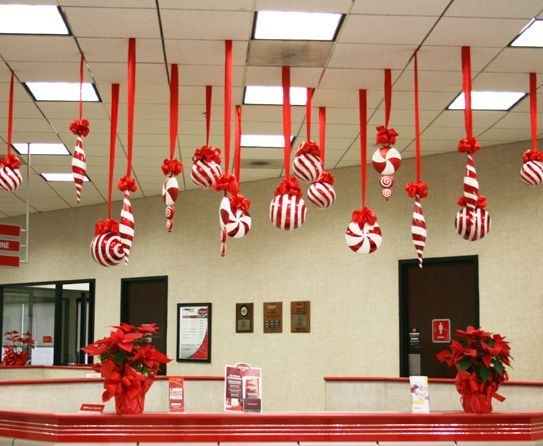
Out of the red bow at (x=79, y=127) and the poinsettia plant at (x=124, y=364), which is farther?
the red bow at (x=79, y=127)

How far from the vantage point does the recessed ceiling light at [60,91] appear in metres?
8.03

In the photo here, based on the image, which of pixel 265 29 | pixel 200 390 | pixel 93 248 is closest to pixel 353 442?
pixel 93 248

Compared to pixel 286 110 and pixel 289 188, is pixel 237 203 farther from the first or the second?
pixel 286 110

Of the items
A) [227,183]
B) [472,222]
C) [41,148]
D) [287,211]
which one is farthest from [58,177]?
[472,222]

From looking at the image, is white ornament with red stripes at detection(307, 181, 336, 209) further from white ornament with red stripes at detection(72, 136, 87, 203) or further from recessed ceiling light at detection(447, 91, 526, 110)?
white ornament with red stripes at detection(72, 136, 87, 203)

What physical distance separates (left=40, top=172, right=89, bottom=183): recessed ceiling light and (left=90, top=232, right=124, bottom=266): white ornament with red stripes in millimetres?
5205

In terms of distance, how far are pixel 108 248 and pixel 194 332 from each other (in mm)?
6001

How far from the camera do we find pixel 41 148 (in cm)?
1054

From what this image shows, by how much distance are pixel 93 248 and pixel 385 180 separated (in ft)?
8.83

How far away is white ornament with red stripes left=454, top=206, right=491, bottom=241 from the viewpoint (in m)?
7.07

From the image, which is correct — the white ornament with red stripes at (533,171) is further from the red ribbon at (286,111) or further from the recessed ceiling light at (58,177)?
the recessed ceiling light at (58,177)

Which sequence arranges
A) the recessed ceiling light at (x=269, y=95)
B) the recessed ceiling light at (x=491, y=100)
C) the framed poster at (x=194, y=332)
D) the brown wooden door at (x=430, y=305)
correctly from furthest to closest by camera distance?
1. the framed poster at (x=194, y=332)
2. the brown wooden door at (x=430, y=305)
3. the recessed ceiling light at (x=491, y=100)
4. the recessed ceiling light at (x=269, y=95)

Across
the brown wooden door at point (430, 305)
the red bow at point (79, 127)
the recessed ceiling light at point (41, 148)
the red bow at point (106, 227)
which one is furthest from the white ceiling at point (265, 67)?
the brown wooden door at point (430, 305)

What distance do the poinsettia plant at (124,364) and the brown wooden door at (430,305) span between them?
5.87m
